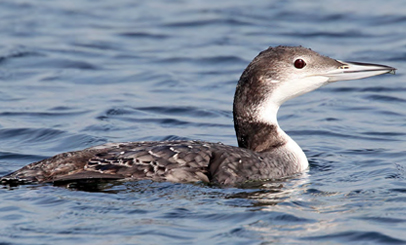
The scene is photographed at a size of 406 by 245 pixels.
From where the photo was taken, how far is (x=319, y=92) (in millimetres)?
12258

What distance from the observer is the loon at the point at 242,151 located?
275 inches

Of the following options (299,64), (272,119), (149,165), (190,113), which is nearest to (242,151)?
(272,119)

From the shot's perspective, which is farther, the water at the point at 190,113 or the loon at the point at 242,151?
the loon at the point at 242,151

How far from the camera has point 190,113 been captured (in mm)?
10984

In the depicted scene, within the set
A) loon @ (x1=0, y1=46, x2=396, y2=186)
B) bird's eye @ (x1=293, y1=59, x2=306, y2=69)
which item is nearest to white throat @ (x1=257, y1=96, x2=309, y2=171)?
loon @ (x1=0, y1=46, x2=396, y2=186)

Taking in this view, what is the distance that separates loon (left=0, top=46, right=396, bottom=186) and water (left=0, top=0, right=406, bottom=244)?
0.12 m

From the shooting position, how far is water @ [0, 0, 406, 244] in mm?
6363

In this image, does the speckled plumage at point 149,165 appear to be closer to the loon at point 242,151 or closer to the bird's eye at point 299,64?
the loon at point 242,151

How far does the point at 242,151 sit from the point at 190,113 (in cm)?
354

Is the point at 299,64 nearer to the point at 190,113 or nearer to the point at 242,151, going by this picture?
the point at 242,151

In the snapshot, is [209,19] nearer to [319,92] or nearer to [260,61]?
[319,92]

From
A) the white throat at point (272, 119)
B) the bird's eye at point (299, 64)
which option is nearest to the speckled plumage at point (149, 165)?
the white throat at point (272, 119)

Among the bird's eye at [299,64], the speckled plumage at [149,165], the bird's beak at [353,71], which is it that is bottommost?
the speckled plumage at [149,165]

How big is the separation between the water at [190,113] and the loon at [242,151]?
0.12 meters
